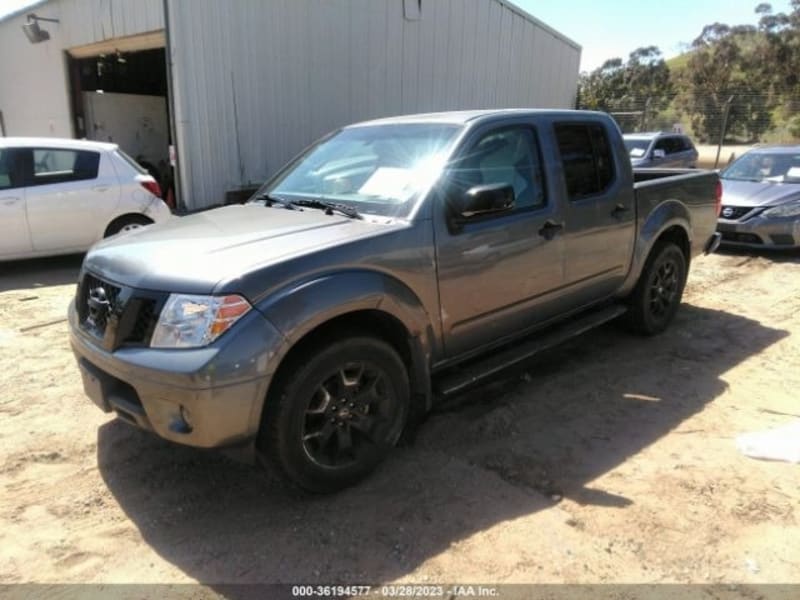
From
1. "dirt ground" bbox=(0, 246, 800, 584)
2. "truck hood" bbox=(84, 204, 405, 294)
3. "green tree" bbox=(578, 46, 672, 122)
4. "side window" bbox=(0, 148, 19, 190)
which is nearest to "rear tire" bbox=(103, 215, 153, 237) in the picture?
"side window" bbox=(0, 148, 19, 190)

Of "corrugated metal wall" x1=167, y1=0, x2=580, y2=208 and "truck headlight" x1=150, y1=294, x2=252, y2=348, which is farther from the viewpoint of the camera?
"corrugated metal wall" x1=167, y1=0, x2=580, y2=208

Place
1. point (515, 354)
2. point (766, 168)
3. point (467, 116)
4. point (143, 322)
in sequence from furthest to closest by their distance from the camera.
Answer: point (766, 168) < point (515, 354) < point (467, 116) < point (143, 322)

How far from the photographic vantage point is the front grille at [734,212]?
9000mm

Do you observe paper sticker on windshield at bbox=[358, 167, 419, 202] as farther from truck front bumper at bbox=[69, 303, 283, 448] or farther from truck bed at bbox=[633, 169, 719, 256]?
truck bed at bbox=[633, 169, 719, 256]

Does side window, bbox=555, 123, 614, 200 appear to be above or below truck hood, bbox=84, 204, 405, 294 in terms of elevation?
above

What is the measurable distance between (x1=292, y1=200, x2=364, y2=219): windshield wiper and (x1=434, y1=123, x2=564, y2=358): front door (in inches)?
18.1

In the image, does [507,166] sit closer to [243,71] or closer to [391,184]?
[391,184]

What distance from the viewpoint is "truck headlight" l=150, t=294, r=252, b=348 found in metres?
2.68

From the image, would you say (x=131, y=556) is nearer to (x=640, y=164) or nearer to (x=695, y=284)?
(x=695, y=284)

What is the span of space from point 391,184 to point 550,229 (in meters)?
1.15

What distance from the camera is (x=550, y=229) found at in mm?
4113

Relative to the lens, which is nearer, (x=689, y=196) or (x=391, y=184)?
(x=391, y=184)

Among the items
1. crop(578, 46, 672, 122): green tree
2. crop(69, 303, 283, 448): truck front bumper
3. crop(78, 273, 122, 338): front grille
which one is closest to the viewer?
crop(69, 303, 283, 448): truck front bumper

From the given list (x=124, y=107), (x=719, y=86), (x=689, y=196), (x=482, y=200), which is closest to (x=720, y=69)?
(x=719, y=86)
